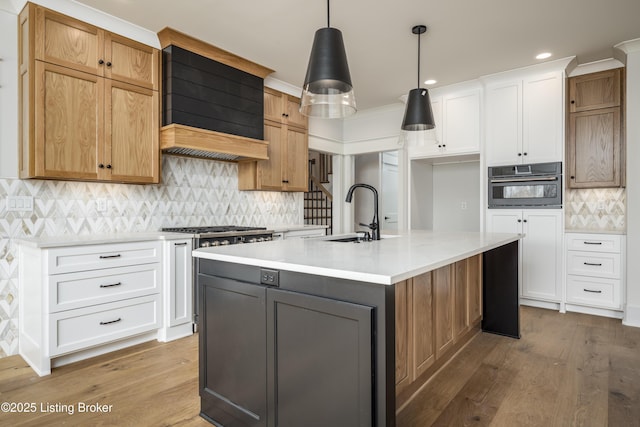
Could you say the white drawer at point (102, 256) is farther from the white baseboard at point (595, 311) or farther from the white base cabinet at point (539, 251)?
the white baseboard at point (595, 311)

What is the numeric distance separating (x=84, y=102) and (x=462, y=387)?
3.28 metres

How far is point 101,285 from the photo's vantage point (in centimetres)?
262

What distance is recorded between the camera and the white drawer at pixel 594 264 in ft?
11.7

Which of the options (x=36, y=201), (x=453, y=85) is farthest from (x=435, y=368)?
(x=453, y=85)

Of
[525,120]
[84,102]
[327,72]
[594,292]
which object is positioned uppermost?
[525,120]

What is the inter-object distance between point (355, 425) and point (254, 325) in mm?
598

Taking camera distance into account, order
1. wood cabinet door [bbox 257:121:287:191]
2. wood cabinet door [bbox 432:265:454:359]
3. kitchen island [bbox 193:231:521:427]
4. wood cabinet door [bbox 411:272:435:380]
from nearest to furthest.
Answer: kitchen island [bbox 193:231:521:427] < wood cabinet door [bbox 411:272:435:380] < wood cabinet door [bbox 432:265:454:359] < wood cabinet door [bbox 257:121:287:191]

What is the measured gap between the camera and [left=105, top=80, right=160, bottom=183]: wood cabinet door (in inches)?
115

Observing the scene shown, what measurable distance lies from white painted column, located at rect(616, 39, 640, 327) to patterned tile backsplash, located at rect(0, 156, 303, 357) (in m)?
3.65

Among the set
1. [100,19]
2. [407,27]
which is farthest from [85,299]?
[407,27]

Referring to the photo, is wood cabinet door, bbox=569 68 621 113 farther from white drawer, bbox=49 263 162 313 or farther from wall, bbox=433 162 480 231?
white drawer, bbox=49 263 162 313

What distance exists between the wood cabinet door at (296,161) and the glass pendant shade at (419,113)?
6.45ft

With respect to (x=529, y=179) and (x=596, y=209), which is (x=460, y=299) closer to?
(x=529, y=179)

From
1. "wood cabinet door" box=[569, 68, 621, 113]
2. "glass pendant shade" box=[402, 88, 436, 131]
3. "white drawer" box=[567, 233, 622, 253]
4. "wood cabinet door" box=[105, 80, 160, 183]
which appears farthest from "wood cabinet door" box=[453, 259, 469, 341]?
"wood cabinet door" box=[569, 68, 621, 113]
